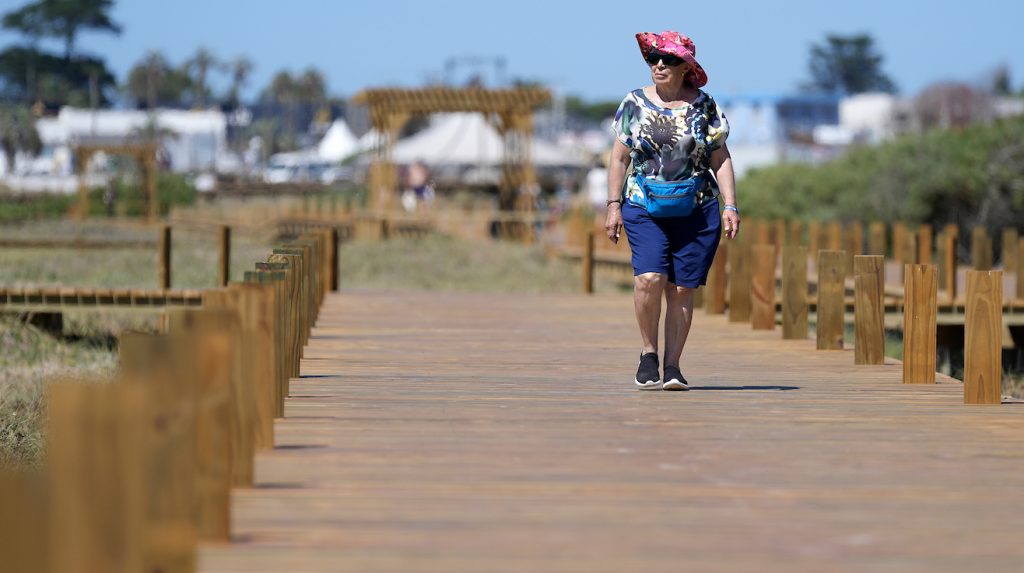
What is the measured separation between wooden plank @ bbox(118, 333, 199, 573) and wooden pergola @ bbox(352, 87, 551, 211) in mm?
31747

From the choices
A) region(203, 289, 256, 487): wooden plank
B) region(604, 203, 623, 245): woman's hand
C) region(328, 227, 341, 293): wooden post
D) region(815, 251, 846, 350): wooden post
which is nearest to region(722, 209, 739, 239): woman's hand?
region(604, 203, 623, 245): woman's hand

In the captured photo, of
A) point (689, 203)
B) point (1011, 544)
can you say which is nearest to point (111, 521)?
point (1011, 544)

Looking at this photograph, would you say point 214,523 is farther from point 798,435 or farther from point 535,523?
point 798,435

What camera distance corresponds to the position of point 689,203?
24.4ft

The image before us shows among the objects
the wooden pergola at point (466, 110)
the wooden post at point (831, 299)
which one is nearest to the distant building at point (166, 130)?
the wooden pergola at point (466, 110)

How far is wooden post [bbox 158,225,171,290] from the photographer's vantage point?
14352 mm

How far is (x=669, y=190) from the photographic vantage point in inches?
292

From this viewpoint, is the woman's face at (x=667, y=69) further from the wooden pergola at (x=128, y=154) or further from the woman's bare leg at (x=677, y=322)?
the wooden pergola at (x=128, y=154)

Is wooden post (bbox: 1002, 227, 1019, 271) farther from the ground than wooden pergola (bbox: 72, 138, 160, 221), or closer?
closer

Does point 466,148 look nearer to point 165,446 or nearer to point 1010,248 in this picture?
point 1010,248

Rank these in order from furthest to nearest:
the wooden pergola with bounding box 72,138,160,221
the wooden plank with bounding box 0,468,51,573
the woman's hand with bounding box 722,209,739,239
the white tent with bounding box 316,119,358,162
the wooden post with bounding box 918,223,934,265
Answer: the white tent with bounding box 316,119,358,162 < the wooden pergola with bounding box 72,138,160,221 < the wooden post with bounding box 918,223,934,265 < the woman's hand with bounding box 722,209,739,239 < the wooden plank with bounding box 0,468,51,573

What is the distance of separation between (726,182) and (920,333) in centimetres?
123

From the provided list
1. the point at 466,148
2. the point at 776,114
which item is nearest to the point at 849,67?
the point at 776,114

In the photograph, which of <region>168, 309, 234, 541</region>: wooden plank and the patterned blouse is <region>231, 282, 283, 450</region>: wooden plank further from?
the patterned blouse
